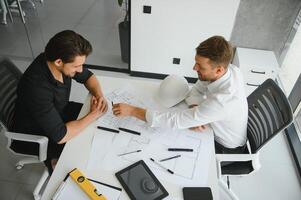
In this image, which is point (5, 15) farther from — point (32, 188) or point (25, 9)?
point (32, 188)

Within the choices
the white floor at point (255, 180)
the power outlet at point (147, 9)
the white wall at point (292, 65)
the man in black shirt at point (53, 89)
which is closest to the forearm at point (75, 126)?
the man in black shirt at point (53, 89)

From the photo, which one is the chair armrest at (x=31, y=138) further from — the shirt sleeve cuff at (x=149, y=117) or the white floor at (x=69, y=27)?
the white floor at (x=69, y=27)

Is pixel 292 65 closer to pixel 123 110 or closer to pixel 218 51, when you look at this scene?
pixel 218 51

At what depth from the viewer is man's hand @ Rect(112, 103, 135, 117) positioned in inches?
67.0

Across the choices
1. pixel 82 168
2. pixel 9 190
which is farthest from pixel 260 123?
pixel 9 190

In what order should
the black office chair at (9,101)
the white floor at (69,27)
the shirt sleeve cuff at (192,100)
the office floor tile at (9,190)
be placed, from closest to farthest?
the black office chair at (9,101) < the shirt sleeve cuff at (192,100) < the office floor tile at (9,190) < the white floor at (69,27)

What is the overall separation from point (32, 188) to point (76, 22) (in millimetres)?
2588

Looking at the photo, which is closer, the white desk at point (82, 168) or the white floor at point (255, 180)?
the white desk at point (82, 168)

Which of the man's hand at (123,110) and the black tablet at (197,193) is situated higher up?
the man's hand at (123,110)

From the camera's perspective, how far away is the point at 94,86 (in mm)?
1905

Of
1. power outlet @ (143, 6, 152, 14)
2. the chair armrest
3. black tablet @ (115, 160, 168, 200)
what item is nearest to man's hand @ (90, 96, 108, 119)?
the chair armrest

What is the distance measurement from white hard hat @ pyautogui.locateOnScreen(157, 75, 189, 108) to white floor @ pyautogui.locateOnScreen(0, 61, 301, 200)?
1.03 m

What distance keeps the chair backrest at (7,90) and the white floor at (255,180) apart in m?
0.67

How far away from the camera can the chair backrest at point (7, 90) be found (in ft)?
5.88
